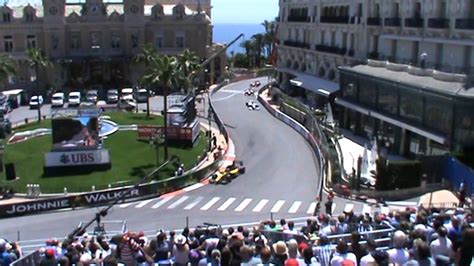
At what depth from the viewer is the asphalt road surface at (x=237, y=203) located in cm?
4019

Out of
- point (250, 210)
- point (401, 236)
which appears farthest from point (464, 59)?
point (401, 236)

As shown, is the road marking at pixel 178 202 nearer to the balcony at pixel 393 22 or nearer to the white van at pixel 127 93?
the balcony at pixel 393 22

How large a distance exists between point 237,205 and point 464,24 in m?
25.7

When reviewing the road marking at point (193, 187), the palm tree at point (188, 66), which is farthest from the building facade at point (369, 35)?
the road marking at point (193, 187)

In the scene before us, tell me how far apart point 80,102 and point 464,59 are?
51.7 m

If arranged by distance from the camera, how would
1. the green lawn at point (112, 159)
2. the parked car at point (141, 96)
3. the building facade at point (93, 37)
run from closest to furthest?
the green lawn at point (112, 159), the parked car at point (141, 96), the building facade at point (93, 37)

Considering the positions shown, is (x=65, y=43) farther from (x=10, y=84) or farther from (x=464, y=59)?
(x=464, y=59)

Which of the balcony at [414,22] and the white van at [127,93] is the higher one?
the balcony at [414,22]

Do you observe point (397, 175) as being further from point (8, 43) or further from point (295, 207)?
point (8, 43)

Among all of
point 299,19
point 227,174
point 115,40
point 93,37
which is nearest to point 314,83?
point 299,19

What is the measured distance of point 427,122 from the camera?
50031mm

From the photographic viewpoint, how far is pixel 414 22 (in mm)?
62469

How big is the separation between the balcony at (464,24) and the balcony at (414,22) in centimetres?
654

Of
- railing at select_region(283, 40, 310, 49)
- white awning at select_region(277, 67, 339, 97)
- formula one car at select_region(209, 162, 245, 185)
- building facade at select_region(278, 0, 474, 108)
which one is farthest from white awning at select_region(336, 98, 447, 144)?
railing at select_region(283, 40, 310, 49)
